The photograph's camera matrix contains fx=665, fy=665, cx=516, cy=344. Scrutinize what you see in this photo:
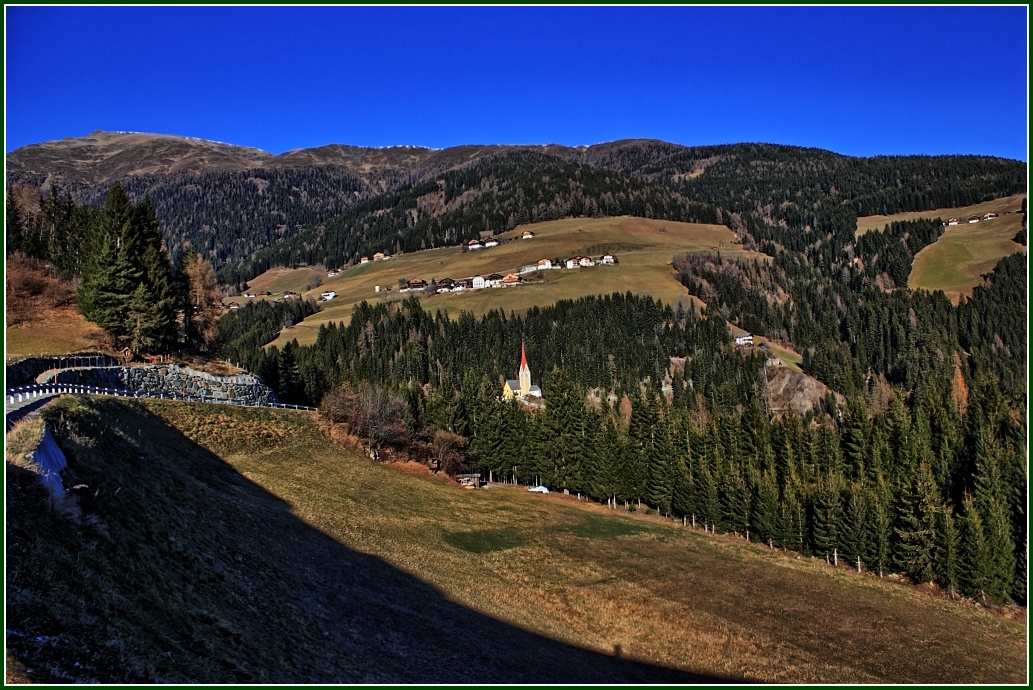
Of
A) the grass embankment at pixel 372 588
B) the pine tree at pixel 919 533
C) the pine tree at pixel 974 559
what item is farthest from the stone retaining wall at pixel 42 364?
the pine tree at pixel 974 559

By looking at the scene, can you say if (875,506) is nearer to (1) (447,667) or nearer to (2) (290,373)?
(1) (447,667)

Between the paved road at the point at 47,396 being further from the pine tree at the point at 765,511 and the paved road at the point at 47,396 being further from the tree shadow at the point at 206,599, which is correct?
the pine tree at the point at 765,511

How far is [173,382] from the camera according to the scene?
55594 mm

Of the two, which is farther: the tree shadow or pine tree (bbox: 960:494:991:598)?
pine tree (bbox: 960:494:991:598)

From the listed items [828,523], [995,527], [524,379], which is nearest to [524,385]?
[524,379]

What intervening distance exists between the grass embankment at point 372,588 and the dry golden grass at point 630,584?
22 cm

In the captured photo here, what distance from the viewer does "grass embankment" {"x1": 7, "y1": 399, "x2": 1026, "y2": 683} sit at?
17.0m

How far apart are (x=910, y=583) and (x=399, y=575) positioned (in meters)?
46.0

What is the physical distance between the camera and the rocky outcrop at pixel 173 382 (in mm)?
47503

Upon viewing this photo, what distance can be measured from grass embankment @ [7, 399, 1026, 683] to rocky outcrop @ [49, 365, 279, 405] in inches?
189

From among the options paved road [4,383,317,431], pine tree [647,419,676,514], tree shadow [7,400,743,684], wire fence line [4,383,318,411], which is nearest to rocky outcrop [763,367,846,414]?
pine tree [647,419,676,514]

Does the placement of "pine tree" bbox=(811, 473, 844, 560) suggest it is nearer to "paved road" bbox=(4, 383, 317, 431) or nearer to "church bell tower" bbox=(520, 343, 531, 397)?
"paved road" bbox=(4, 383, 317, 431)

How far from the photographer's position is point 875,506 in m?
59.9

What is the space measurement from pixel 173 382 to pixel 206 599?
40.2m
